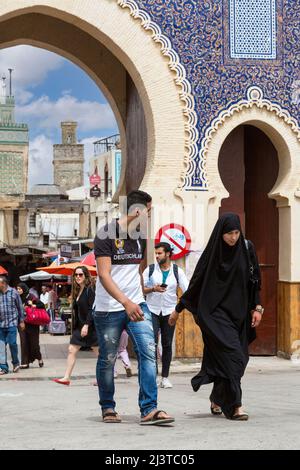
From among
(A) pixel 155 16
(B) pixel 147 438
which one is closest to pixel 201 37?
(A) pixel 155 16

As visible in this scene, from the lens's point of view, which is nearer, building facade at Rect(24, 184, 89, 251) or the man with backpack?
the man with backpack

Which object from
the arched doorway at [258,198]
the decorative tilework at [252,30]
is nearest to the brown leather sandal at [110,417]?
the arched doorway at [258,198]

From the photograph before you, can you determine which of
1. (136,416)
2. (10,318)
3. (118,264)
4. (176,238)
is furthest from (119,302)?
(10,318)

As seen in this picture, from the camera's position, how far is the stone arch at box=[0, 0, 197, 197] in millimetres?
12164

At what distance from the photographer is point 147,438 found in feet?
19.0

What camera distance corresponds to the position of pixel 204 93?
40.4 ft

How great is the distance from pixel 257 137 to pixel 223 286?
657 cm

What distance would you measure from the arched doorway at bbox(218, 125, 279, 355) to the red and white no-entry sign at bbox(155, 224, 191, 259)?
3.48 feet

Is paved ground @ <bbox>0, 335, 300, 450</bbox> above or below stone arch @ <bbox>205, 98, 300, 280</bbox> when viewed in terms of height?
below

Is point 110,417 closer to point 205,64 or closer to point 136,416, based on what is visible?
point 136,416

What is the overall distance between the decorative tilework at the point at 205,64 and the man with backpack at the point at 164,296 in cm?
245

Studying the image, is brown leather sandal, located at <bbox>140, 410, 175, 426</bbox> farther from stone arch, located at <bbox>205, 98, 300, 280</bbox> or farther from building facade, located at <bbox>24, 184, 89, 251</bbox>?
building facade, located at <bbox>24, 184, 89, 251</bbox>

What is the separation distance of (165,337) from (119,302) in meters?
3.38

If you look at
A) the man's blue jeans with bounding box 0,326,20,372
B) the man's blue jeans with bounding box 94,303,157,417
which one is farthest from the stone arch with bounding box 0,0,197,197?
the man's blue jeans with bounding box 94,303,157,417
